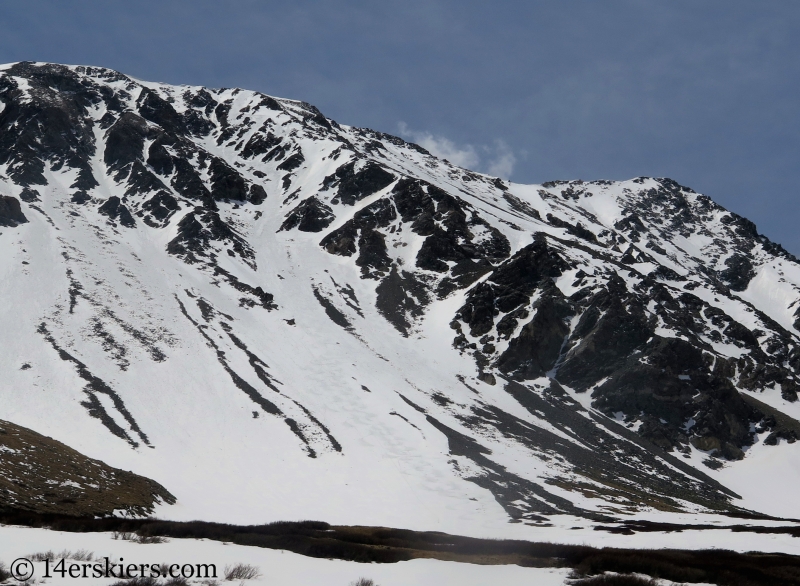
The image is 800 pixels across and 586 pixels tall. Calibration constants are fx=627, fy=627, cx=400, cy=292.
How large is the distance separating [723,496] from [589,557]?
224 feet

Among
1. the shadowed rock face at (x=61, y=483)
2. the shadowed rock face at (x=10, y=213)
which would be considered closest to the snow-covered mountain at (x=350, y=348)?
the shadowed rock face at (x=10, y=213)

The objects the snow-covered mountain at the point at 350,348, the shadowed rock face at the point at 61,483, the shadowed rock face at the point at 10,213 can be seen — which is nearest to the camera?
the shadowed rock face at the point at 61,483

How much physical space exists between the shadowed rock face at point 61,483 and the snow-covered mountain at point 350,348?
3508 millimetres

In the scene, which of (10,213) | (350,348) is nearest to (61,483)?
(350,348)

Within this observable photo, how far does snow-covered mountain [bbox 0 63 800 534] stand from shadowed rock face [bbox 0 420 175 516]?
351 centimetres

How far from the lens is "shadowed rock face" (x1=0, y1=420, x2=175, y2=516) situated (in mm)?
31812

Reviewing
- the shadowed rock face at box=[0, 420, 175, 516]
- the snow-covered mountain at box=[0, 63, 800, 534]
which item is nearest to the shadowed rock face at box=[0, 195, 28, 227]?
the snow-covered mountain at box=[0, 63, 800, 534]

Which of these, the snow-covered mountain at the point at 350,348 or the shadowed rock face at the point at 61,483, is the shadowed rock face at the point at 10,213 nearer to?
the snow-covered mountain at the point at 350,348

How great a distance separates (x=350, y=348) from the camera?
99.8 m

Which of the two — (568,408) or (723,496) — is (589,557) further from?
(568,408)

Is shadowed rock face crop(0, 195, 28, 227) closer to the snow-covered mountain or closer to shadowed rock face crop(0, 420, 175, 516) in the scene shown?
the snow-covered mountain

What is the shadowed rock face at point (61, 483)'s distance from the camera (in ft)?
104

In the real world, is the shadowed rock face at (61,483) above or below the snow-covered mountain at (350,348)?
below

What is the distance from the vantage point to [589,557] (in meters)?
23.0
